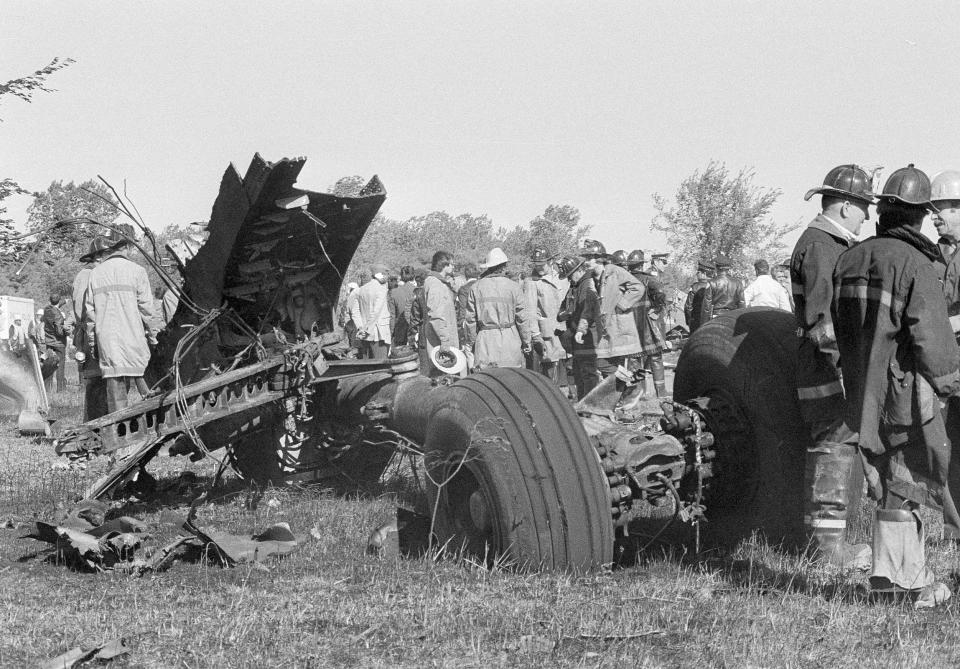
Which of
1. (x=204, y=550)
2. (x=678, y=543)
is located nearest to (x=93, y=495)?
(x=204, y=550)

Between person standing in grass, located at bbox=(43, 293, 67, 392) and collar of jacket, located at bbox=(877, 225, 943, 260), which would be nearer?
collar of jacket, located at bbox=(877, 225, 943, 260)

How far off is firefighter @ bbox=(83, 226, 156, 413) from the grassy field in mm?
3413

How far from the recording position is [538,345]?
1373 centimetres

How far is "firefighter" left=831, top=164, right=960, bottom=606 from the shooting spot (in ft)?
14.4

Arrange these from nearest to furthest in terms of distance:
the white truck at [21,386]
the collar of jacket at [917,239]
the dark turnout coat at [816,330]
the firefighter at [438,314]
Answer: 1. the collar of jacket at [917,239]
2. the dark turnout coat at [816,330]
3. the firefighter at [438,314]
4. the white truck at [21,386]

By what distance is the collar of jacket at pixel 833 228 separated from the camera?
17.7ft

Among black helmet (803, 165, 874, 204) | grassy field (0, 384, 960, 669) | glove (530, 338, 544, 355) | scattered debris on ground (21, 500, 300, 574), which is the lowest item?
grassy field (0, 384, 960, 669)

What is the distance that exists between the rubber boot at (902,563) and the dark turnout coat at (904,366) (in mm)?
120

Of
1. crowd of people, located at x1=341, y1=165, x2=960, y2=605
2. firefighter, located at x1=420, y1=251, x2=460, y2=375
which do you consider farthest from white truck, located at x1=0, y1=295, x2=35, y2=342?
crowd of people, located at x1=341, y1=165, x2=960, y2=605

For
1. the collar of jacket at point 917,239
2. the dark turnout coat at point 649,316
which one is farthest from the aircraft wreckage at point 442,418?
the dark turnout coat at point 649,316

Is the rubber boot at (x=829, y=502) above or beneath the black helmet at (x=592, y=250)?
beneath

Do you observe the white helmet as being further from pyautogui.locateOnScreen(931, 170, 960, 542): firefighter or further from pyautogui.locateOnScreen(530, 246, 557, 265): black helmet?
pyautogui.locateOnScreen(530, 246, 557, 265): black helmet

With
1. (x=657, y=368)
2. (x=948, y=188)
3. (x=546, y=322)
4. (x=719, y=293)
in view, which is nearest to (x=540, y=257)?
(x=546, y=322)

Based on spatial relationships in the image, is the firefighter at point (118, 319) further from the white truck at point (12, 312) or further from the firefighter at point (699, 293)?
the white truck at point (12, 312)
